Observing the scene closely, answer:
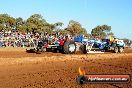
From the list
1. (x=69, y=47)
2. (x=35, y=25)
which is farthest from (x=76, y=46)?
(x=35, y=25)

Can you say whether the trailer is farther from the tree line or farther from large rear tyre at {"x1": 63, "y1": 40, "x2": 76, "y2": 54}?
the tree line

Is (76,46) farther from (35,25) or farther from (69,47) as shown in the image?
(35,25)

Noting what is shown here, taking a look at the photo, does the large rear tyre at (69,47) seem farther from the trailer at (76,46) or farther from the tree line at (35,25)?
the tree line at (35,25)

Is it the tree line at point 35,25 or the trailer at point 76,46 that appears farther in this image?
the tree line at point 35,25

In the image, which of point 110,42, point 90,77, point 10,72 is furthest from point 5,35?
point 90,77

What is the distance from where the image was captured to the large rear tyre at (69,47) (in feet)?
60.6

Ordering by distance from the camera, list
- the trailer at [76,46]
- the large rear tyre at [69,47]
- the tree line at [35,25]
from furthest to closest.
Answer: the tree line at [35,25]
the trailer at [76,46]
the large rear tyre at [69,47]

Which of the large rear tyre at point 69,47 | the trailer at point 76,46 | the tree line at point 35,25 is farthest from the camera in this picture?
the tree line at point 35,25

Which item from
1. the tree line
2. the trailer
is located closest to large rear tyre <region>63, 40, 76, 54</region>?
the trailer

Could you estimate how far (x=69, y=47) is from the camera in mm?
18641

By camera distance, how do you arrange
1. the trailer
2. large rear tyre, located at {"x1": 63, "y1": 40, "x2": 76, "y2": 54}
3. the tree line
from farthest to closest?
the tree line < the trailer < large rear tyre, located at {"x1": 63, "y1": 40, "x2": 76, "y2": 54}

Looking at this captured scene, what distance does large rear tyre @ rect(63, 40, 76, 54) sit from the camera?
728 inches

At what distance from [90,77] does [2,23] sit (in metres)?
39.4

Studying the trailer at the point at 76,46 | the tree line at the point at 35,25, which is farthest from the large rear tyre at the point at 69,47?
the tree line at the point at 35,25
